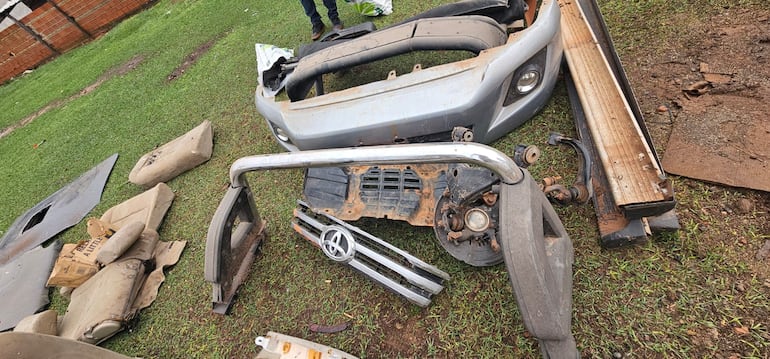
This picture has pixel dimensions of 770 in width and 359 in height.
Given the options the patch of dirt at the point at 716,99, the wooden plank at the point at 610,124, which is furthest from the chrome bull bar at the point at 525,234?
the patch of dirt at the point at 716,99

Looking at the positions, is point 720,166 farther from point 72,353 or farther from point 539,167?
point 72,353

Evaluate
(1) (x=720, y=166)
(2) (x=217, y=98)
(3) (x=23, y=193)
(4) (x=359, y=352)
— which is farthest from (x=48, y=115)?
(1) (x=720, y=166)

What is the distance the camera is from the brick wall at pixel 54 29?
750 cm

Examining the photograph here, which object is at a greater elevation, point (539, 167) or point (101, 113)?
point (101, 113)

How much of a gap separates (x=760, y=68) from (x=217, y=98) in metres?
4.58

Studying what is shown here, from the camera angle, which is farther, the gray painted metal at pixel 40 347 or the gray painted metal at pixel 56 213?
the gray painted metal at pixel 56 213

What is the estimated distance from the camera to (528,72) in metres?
2.04

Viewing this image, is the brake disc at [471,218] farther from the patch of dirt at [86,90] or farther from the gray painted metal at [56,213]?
the patch of dirt at [86,90]

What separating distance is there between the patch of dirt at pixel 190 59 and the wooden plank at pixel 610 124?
15.3 ft

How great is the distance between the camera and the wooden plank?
1.72 meters

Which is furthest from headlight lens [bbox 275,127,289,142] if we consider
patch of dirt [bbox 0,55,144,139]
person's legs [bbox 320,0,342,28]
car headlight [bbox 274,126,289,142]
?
patch of dirt [bbox 0,55,144,139]

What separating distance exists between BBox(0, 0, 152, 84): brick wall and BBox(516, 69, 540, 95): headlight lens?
895 cm

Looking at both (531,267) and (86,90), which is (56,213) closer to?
(86,90)

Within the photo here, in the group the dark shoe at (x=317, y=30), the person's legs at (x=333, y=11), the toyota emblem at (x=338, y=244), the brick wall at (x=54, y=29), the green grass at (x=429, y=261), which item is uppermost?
the brick wall at (x=54, y=29)
